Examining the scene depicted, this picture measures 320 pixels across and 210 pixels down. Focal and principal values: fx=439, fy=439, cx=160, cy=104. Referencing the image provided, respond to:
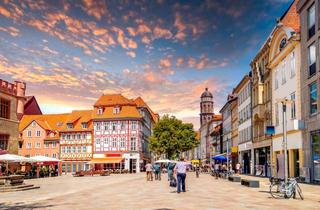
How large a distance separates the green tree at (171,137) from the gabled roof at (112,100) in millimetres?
9297

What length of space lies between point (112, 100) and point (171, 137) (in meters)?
16.4

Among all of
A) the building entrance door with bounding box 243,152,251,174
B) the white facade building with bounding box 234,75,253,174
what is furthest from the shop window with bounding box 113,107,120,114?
the building entrance door with bounding box 243,152,251,174

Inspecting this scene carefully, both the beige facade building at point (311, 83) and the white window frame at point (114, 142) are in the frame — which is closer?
the beige facade building at point (311, 83)

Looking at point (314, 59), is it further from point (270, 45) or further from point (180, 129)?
point (180, 129)

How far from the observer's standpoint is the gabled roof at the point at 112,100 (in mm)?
91375

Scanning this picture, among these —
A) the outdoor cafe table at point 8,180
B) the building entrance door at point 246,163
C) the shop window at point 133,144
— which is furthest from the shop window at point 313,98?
the shop window at point 133,144

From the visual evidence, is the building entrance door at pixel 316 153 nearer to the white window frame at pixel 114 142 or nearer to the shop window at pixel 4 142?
the shop window at pixel 4 142

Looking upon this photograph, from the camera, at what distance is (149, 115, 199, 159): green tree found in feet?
277

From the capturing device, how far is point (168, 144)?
8450 cm

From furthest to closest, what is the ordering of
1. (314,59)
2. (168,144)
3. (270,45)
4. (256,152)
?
(168,144), (256,152), (270,45), (314,59)

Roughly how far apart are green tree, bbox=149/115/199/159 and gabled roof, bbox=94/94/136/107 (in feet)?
30.5

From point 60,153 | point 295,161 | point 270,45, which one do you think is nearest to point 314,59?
point 295,161

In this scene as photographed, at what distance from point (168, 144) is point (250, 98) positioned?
98.4 feet

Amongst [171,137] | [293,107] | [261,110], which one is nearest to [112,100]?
[171,137]
